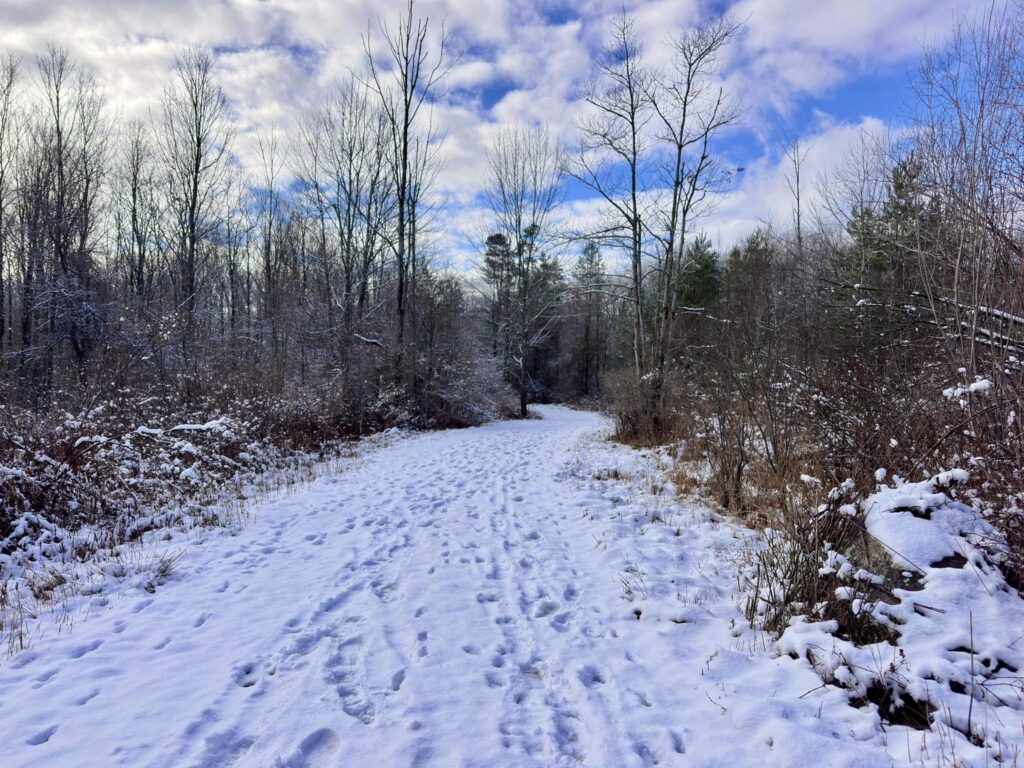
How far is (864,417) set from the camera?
4.94 meters

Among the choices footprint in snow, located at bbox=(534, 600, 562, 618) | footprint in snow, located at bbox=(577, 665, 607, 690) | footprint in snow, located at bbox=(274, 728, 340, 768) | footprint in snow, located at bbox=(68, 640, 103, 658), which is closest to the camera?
footprint in snow, located at bbox=(274, 728, 340, 768)

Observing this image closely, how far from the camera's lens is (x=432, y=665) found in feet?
10.0

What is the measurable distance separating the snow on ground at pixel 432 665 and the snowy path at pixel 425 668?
0.01m

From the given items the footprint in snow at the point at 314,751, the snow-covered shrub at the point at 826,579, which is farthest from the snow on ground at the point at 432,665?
the snow-covered shrub at the point at 826,579

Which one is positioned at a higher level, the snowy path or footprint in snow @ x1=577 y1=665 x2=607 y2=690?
the snowy path

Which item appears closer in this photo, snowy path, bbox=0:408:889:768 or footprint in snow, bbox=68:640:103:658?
snowy path, bbox=0:408:889:768

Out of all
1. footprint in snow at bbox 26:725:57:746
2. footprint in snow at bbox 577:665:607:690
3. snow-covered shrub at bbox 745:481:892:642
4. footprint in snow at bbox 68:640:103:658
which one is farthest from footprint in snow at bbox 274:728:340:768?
snow-covered shrub at bbox 745:481:892:642

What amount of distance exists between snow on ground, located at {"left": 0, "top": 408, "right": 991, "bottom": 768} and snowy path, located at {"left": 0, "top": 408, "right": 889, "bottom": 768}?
0.01 meters

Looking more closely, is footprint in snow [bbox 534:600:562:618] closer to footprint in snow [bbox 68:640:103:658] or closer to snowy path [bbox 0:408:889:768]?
snowy path [bbox 0:408:889:768]

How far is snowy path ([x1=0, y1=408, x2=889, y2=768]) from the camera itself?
7.67ft

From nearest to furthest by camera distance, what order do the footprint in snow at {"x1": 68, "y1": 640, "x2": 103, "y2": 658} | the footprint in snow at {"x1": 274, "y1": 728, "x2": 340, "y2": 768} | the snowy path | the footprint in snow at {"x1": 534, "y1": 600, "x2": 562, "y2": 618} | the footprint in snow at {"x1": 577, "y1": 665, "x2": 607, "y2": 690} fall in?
the footprint in snow at {"x1": 274, "y1": 728, "x2": 340, "y2": 768}
the snowy path
the footprint in snow at {"x1": 577, "y1": 665, "x2": 607, "y2": 690}
the footprint in snow at {"x1": 68, "y1": 640, "x2": 103, "y2": 658}
the footprint in snow at {"x1": 534, "y1": 600, "x2": 562, "y2": 618}

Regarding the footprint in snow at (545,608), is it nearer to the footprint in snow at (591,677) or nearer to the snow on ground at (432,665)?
the snow on ground at (432,665)

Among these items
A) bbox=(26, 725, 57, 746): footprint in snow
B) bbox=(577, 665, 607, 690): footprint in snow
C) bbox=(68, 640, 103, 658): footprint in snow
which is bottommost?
bbox=(577, 665, 607, 690): footprint in snow

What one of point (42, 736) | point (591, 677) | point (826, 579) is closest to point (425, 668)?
point (591, 677)
